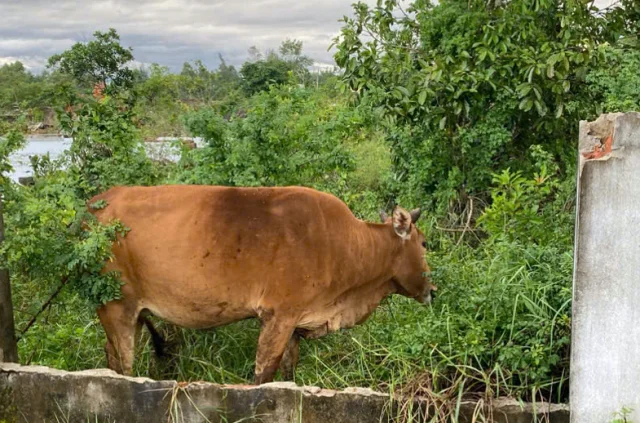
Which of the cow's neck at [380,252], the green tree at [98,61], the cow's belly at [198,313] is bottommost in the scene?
the cow's belly at [198,313]

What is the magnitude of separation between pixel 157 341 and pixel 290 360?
3.45 ft

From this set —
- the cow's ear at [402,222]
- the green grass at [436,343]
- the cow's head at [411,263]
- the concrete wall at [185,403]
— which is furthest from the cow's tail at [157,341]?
the cow's ear at [402,222]

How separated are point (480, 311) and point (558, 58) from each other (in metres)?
2.57

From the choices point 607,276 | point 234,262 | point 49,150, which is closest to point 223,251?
point 234,262

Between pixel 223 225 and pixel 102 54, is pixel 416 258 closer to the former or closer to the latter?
pixel 223 225

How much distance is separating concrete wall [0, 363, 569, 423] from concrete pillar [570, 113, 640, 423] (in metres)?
0.29

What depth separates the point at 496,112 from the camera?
7.31 meters

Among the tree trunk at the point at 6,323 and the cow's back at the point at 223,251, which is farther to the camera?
the cow's back at the point at 223,251

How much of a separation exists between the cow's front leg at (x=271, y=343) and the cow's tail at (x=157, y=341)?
3.41ft

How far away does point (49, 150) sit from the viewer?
662cm

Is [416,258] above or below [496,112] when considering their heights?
below

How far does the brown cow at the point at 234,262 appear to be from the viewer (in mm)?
4996

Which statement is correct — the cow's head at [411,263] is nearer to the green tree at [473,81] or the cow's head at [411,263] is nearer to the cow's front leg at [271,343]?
the cow's front leg at [271,343]

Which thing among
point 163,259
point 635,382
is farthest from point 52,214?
point 635,382
